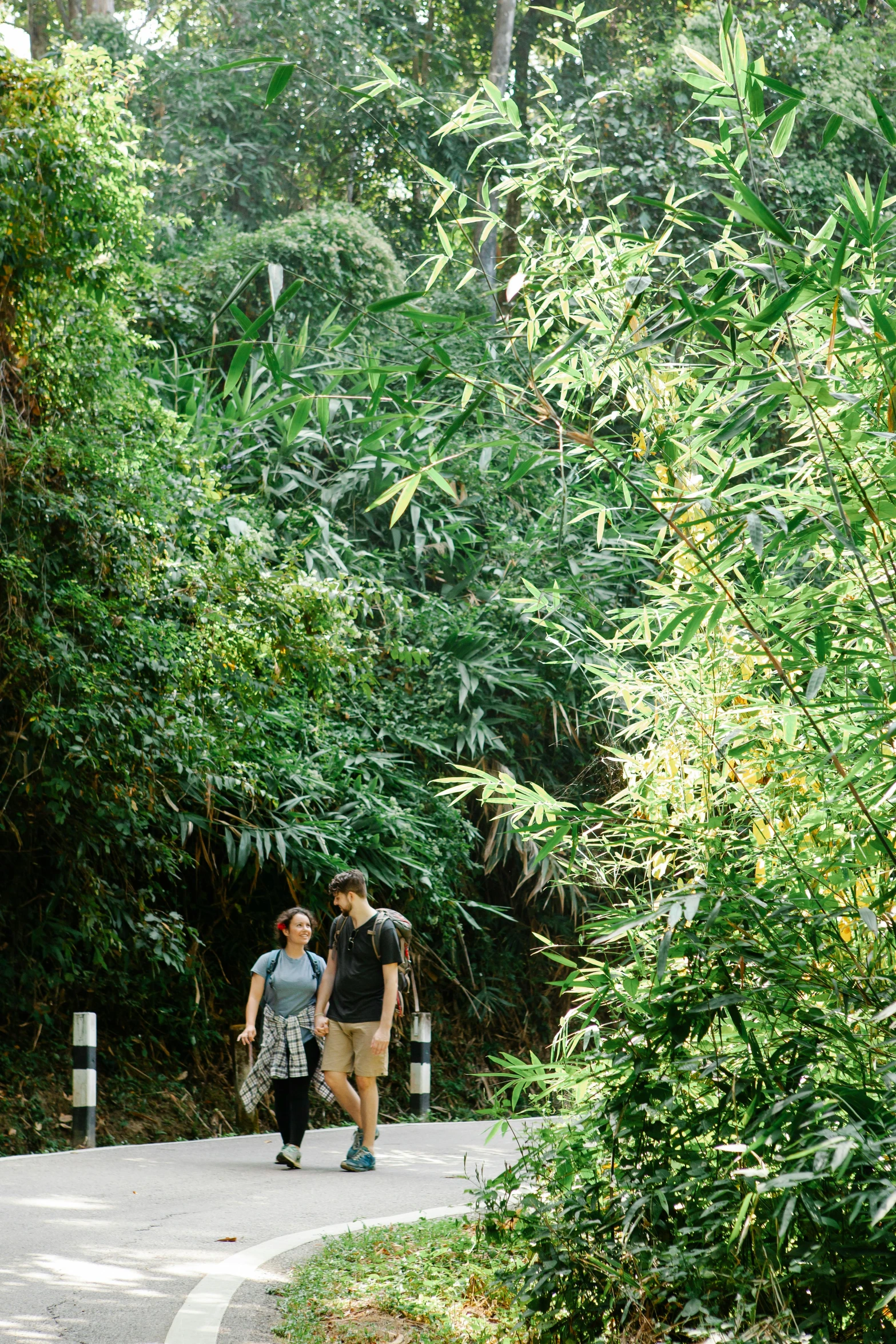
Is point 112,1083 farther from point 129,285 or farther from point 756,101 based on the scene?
point 756,101

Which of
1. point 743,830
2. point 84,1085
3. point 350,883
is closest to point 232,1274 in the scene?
point 743,830

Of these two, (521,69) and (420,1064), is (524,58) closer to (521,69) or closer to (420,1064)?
(521,69)

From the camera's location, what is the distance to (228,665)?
9898 millimetres

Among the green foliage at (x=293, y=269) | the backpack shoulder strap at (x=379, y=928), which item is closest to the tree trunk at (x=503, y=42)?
the green foliage at (x=293, y=269)

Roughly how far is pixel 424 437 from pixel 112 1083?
7.24 metres

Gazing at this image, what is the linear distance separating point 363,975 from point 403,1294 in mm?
3324

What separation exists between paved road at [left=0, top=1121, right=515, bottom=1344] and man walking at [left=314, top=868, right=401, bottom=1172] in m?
0.37

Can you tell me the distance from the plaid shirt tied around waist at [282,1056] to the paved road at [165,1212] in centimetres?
48

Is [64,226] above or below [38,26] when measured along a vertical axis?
below

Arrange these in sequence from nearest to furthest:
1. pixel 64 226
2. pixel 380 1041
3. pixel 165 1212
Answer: pixel 165 1212
pixel 380 1041
pixel 64 226

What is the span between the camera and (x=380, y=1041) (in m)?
8.04

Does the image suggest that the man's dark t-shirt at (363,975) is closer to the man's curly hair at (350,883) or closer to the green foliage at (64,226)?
the man's curly hair at (350,883)

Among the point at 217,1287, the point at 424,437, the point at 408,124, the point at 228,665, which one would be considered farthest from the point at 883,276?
the point at 408,124

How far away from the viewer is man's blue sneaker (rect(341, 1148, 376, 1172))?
8.09 meters
